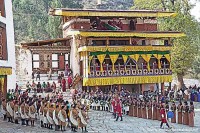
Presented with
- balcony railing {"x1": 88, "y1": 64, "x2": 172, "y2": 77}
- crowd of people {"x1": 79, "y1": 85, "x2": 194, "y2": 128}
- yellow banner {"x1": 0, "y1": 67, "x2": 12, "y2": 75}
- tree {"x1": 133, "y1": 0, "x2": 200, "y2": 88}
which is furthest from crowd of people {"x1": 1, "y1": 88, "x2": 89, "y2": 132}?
tree {"x1": 133, "y1": 0, "x2": 200, "y2": 88}

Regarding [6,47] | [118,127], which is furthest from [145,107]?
[6,47]

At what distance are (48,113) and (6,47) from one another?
10174 mm

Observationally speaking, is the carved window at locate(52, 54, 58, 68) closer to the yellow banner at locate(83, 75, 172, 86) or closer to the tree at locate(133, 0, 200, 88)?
the yellow banner at locate(83, 75, 172, 86)

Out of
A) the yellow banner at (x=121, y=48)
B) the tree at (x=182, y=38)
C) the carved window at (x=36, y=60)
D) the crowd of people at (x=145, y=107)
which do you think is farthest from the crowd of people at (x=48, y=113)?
the tree at (x=182, y=38)

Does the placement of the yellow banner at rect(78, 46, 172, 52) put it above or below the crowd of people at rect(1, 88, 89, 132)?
above

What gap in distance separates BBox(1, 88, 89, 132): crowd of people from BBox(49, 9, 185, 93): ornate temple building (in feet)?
45.4

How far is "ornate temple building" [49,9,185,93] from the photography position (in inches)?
1344

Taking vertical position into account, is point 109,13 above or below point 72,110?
above

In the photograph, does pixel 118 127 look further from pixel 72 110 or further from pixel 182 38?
pixel 182 38

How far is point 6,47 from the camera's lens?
87.3 feet

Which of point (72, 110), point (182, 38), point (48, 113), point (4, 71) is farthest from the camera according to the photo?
point (182, 38)

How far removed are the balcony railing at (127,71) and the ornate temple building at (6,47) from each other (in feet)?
27.7

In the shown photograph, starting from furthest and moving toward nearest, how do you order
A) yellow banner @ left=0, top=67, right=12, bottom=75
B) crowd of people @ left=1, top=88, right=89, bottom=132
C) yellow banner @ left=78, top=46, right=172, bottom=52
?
1. yellow banner @ left=78, top=46, right=172, bottom=52
2. yellow banner @ left=0, top=67, right=12, bottom=75
3. crowd of people @ left=1, top=88, right=89, bottom=132

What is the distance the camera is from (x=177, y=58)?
40.7 metres
